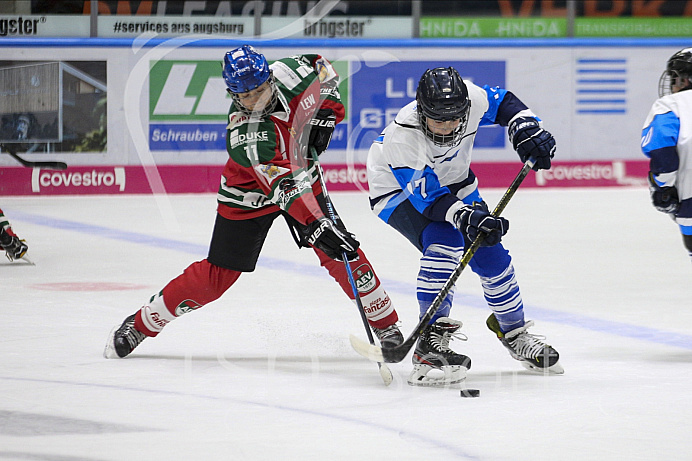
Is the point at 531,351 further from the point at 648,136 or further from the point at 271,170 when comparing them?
the point at 271,170

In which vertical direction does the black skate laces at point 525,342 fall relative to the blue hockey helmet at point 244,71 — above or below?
below

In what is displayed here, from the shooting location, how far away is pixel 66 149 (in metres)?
9.58

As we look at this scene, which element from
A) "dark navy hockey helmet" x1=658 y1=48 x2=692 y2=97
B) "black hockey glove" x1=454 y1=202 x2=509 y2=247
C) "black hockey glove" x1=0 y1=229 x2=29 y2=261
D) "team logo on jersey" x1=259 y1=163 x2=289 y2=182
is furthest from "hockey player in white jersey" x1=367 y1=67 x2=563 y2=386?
"black hockey glove" x1=0 y1=229 x2=29 y2=261

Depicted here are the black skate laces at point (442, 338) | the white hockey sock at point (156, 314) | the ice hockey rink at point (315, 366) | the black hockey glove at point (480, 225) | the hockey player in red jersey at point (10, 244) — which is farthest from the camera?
the hockey player in red jersey at point (10, 244)

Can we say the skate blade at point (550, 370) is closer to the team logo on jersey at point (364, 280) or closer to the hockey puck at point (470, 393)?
the hockey puck at point (470, 393)

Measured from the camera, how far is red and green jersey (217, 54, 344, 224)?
362 centimetres

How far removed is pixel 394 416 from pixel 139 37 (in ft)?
23.9

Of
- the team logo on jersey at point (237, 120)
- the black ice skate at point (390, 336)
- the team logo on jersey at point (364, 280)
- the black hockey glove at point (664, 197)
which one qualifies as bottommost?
the black ice skate at point (390, 336)

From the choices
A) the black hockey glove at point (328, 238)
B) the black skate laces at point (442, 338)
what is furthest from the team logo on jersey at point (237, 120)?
the black skate laces at point (442, 338)

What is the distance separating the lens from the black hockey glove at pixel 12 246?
20.6 ft

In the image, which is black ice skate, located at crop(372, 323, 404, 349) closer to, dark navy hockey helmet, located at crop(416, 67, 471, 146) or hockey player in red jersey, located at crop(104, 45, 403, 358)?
hockey player in red jersey, located at crop(104, 45, 403, 358)

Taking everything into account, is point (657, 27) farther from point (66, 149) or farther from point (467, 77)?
point (66, 149)

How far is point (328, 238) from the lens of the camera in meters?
3.55

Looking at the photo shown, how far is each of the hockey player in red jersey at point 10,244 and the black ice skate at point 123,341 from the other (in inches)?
94.8
